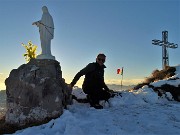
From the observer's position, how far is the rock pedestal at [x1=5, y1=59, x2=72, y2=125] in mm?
10031

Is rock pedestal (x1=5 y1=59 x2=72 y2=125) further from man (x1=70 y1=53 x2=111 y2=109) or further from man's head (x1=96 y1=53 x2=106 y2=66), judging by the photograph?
man's head (x1=96 y1=53 x2=106 y2=66)

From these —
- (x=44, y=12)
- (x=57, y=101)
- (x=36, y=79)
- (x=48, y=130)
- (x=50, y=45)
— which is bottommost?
(x=48, y=130)

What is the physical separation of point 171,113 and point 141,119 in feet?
5.83

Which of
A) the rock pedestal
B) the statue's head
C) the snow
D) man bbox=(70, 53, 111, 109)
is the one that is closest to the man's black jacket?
man bbox=(70, 53, 111, 109)

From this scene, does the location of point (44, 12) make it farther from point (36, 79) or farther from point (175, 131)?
point (175, 131)

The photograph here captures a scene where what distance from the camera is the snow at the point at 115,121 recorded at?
8586 millimetres

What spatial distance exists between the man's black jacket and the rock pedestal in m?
1.02

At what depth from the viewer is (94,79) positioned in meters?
12.0

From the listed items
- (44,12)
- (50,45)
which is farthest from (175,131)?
(44,12)

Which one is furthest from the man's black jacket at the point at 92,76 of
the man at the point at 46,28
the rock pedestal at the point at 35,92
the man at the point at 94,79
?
the man at the point at 46,28

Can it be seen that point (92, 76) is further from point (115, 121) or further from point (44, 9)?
point (44, 9)

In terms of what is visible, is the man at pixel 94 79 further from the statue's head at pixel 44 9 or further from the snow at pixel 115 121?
the statue's head at pixel 44 9

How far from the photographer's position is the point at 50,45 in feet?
42.5

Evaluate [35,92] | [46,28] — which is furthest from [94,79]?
[46,28]
